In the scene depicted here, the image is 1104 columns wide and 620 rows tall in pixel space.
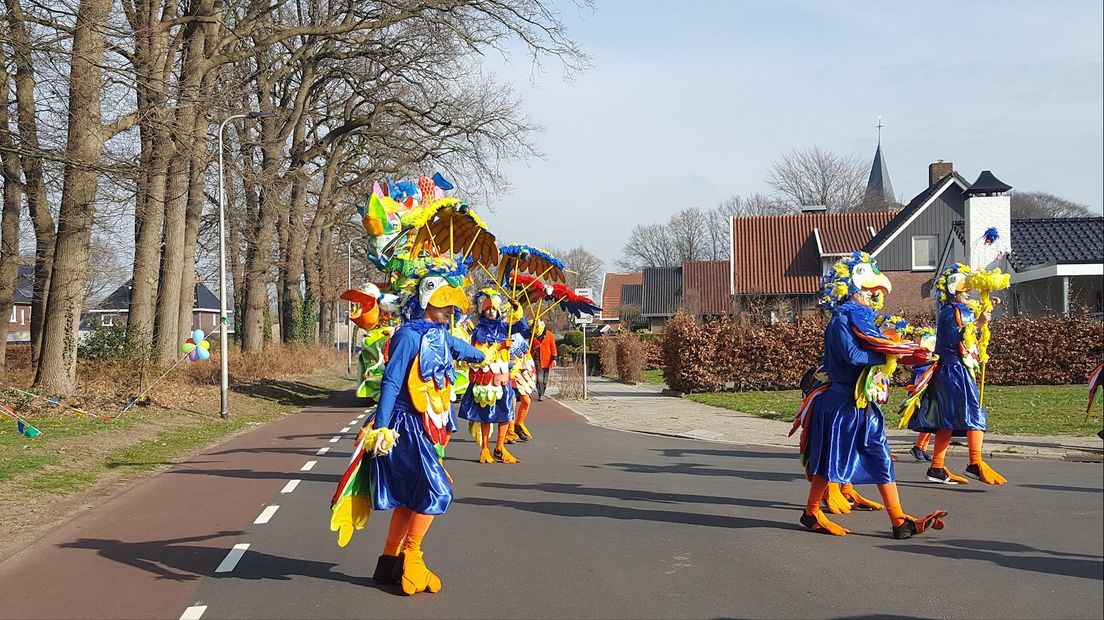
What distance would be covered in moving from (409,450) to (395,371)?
514 millimetres

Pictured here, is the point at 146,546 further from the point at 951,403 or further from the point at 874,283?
the point at 951,403

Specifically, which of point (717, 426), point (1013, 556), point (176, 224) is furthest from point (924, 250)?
point (1013, 556)

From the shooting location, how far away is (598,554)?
24.9 ft

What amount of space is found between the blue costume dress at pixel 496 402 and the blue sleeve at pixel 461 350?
5970mm

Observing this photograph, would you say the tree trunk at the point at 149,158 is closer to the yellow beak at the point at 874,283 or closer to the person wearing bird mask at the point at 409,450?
the person wearing bird mask at the point at 409,450

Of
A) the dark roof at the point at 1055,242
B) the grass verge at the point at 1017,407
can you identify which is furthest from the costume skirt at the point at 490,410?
the dark roof at the point at 1055,242

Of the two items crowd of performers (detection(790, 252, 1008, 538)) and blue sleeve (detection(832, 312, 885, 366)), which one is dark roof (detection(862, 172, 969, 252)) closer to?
crowd of performers (detection(790, 252, 1008, 538))

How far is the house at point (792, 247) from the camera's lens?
47.5 metres

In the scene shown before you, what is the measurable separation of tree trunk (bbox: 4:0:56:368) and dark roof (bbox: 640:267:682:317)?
48.1 meters

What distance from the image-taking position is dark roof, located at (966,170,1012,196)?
31516mm

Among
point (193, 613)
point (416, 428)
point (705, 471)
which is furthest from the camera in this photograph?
point (705, 471)

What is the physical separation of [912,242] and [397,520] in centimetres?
3753

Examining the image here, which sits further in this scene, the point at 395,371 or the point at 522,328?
the point at 522,328

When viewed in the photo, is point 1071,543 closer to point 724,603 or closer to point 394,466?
point 724,603
